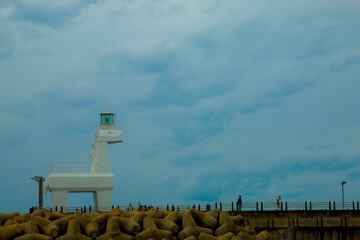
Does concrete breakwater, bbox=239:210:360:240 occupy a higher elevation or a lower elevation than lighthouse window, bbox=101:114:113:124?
lower

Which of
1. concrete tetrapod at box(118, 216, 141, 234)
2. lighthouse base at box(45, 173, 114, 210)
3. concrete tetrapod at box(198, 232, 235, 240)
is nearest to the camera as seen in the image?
concrete tetrapod at box(198, 232, 235, 240)

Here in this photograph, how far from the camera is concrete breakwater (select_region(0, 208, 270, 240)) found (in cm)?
1747

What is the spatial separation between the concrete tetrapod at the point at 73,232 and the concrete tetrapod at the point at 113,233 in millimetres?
551

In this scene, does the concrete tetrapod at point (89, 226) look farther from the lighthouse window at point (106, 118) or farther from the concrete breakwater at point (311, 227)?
the lighthouse window at point (106, 118)

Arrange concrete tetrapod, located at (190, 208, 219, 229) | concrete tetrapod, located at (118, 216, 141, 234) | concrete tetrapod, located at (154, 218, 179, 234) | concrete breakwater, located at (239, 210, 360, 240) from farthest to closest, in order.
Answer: concrete breakwater, located at (239, 210, 360, 240) → concrete tetrapod, located at (190, 208, 219, 229) → concrete tetrapod, located at (154, 218, 179, 234) → concrete tetrapod, located at (118, 216, 141, 234)

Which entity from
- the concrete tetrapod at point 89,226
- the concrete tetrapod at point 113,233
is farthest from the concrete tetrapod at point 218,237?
the concrete tetrapod at point 89,226

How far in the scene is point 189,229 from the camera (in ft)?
58.8

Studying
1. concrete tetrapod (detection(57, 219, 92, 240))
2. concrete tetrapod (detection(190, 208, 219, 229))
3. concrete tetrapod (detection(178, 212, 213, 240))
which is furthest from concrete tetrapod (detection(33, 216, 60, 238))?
concrete tetrapod (detection(190, 208, 219, 229))

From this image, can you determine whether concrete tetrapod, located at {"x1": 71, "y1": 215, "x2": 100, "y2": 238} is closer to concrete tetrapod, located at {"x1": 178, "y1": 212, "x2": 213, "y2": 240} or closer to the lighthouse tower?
concrete tetrapod, located at {"x1": 178, "y1": 212, "x2": 213, "y2": 240}

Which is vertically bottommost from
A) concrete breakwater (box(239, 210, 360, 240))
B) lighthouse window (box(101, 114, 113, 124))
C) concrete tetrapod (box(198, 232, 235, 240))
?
concrete breakwater (box(239, 210, 360, 240))

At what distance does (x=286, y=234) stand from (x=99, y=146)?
14.7m

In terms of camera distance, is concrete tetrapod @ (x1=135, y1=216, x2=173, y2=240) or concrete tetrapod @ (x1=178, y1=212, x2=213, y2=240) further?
concrete tetrapod @ (x1=178, y1=212, x2=213, y2=240)

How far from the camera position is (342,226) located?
28.6 metres

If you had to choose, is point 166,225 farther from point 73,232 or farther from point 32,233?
point 32,233
